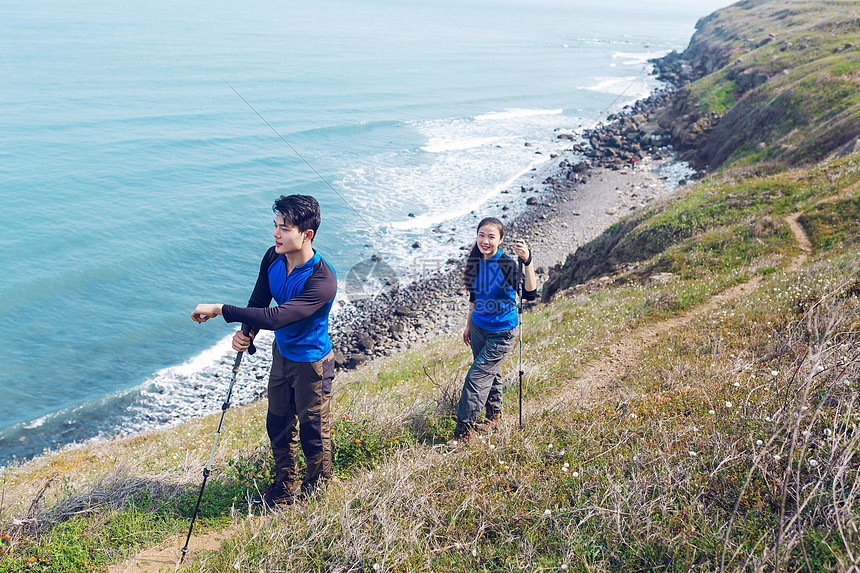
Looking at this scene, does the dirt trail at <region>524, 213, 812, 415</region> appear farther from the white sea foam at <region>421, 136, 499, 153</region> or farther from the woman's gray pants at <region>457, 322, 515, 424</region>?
the white sea foam at <region>421, 136, 499, 153</region>

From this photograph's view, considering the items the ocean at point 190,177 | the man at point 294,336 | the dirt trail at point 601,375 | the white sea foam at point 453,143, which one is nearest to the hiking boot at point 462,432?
the dirt trail at point 601,375

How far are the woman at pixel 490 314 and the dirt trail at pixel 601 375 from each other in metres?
Result: 0.75

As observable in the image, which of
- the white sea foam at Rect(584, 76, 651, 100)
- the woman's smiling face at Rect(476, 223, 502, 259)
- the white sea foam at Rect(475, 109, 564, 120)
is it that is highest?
the white sea foam at Rect(584, 76, 651, 100)

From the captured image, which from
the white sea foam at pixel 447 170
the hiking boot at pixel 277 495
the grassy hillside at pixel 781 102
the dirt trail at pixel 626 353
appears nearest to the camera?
the hiking boot at pixel 277 495

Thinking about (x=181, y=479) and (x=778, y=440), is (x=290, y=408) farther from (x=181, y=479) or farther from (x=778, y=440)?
(x=778, y=440)

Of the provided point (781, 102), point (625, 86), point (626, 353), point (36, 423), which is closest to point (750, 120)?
point (781, 102)

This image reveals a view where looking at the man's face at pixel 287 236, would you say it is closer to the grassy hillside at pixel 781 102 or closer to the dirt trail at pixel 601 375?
the dirt trail at pixel 601 375

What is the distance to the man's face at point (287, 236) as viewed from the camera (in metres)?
4.60

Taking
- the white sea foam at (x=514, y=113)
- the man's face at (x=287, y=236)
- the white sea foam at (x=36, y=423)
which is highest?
the white sea foam at (x=514, y=113)

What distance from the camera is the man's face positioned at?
15.1ft

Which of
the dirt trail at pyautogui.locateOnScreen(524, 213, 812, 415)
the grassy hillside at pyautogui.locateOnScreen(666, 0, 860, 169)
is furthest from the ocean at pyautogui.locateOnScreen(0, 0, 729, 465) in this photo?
the dirt trail at pyautogui.locateOnScreen(524, 213, 812, 415)

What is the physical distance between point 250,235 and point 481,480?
31603 mm

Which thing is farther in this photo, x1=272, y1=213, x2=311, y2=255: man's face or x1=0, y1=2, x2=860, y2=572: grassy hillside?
x1=272, y1=213, x2=311, y2=255: man's face

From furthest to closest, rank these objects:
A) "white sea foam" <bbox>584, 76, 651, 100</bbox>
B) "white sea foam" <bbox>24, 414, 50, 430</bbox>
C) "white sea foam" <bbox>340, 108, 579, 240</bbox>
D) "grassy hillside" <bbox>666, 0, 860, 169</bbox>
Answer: "white sea foam" <bbox>584, 76, 651, 100</bbox>
"white sea foam" <bbox>340, 108, 579, 240</bbox>
"grassy hillside" <bbox>666, 0, 860, 169</bbox>
"white sea foam" <bbox>24, 414, 50, 430</bbox>
